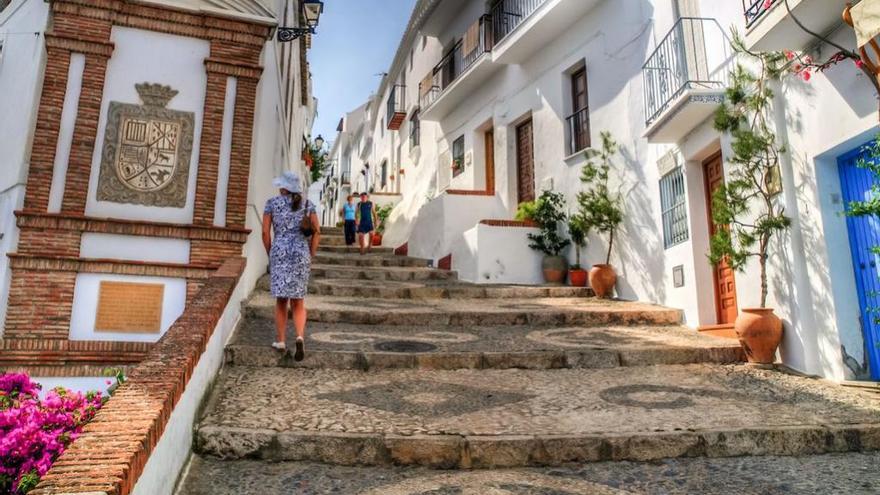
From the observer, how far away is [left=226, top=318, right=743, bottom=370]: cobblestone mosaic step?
4.98m

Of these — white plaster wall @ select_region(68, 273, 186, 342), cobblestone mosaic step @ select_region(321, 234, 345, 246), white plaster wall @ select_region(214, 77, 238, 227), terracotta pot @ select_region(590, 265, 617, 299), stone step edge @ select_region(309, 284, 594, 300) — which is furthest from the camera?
cobblestone mosaic step @ select_region(321, 234, 345, 246)

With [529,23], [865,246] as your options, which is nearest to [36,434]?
[865,246]

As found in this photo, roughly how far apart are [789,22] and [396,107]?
1850 centimetres

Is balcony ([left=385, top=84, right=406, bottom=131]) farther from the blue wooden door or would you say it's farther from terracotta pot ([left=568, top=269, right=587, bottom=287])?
the blue wooden door

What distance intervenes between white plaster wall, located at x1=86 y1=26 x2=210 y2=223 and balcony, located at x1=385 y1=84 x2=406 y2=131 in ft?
48.1

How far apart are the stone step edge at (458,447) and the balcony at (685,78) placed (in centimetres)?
463

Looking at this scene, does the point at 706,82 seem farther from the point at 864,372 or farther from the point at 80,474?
the point at 80,474

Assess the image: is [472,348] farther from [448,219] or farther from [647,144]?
[448,219]

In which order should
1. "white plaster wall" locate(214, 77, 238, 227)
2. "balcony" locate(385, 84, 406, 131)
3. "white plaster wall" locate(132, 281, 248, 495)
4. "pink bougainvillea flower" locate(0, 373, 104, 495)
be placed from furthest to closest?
1. "balcony" locate(385, 84, 406, 131)
2. "white plaster wall" locate(214, 77, 238, 227)
3. "pink bougainvillea flower" locate(0, 373, 104, 495)
4. "white plaster wall" locate(132, 281, 248, 495)

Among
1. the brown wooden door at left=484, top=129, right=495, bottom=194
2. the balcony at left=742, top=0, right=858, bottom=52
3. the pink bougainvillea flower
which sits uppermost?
the brown wooden door at left=484, top=129, right=495, bottom=194

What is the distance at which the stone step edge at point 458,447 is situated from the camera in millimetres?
3230

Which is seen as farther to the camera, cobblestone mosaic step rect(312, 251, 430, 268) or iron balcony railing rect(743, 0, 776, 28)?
cobblestone mosaic step rect(312, 251, 430, 268)

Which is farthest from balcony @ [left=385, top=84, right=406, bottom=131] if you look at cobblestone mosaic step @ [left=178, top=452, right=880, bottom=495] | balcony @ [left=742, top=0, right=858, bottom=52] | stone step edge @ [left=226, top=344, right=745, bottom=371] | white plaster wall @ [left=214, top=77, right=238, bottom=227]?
cobblestone mosaic step @ [left=178, top=452, right=880, bottom=495]

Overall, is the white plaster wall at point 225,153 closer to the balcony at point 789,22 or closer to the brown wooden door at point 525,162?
the balcony at point 789,22
